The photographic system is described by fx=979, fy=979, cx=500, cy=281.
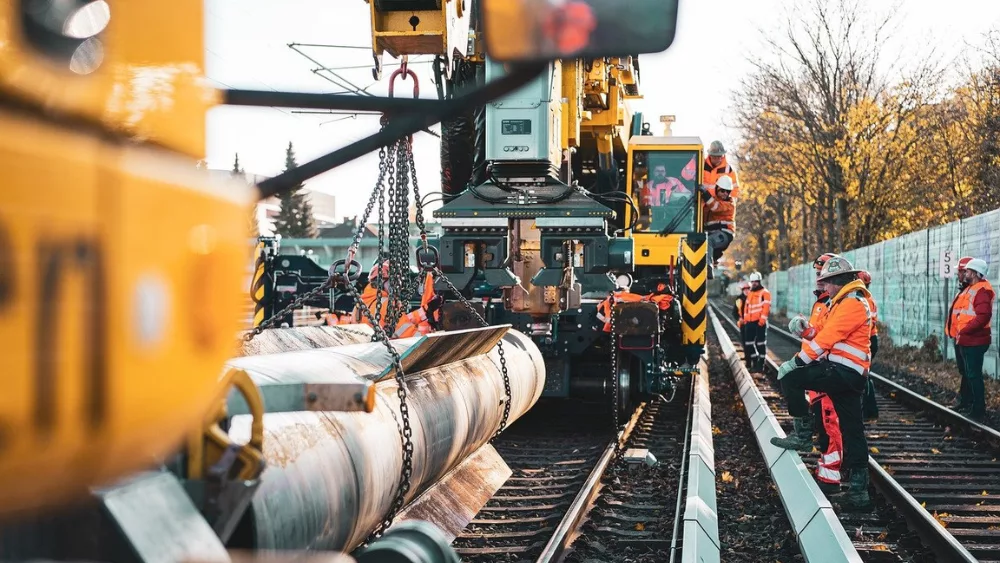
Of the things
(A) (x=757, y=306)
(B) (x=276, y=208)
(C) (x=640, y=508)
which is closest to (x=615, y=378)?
(C) (x=640, y=508)

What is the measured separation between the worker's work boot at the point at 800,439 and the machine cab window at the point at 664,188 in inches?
173

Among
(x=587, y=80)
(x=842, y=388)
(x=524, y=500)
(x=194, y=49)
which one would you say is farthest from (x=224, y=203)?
(x=587, y=80)

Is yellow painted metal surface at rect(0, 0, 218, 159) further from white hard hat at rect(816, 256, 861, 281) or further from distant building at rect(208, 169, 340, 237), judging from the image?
white hard hat at rect(816, 256, 861, 281)

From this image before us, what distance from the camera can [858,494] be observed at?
26.5 feet

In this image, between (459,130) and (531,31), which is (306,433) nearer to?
(531,31)

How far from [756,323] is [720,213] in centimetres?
683

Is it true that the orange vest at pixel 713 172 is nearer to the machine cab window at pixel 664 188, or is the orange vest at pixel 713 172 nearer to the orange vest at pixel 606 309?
the machine cab window at pixel 664 188

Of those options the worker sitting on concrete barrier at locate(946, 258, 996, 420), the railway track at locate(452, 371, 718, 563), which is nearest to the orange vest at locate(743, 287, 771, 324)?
the worker sitting on concrete barrier at locate(946, 258, 996, 420)

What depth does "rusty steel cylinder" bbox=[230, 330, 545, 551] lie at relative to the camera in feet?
9.16

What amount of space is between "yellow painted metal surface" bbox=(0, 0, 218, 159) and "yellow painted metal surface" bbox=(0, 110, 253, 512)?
1.5 inches

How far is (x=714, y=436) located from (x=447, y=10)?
29.7ft

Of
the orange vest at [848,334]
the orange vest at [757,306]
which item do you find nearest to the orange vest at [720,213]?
the orange vest at [848,334]

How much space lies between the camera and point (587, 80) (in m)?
11.1

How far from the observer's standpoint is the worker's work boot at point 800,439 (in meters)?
9.35
